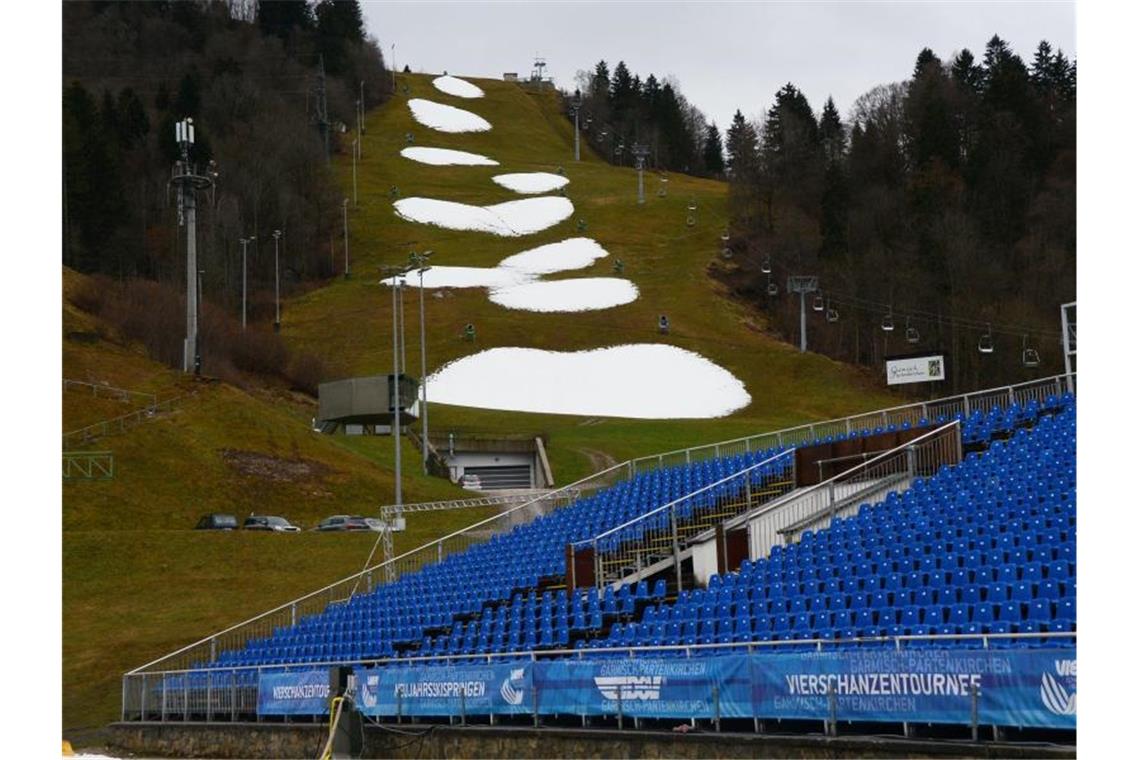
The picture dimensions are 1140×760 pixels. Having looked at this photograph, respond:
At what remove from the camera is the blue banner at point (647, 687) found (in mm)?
16328

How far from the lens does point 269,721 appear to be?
925 inches

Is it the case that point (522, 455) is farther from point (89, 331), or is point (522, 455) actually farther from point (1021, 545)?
point (1021, 545)

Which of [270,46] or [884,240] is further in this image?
[270,46]

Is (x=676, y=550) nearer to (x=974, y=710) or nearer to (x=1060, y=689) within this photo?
(x=974, y=710)

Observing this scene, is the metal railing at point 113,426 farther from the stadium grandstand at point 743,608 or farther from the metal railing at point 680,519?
the metal railing at point 680,519

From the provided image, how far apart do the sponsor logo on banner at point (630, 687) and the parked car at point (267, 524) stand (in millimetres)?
25169

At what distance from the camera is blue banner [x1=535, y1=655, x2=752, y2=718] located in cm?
1633

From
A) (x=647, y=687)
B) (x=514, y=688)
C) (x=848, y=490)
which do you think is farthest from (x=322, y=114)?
(x=647, y=687)

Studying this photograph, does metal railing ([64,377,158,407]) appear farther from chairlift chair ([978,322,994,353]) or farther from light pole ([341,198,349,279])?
light pole ([341,198,349,279])

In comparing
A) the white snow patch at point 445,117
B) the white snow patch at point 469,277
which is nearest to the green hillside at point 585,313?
the white snow patch at point 469,277

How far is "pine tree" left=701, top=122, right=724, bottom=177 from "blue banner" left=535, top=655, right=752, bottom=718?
159 m

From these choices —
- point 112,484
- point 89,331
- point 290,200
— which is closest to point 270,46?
point 290,200
